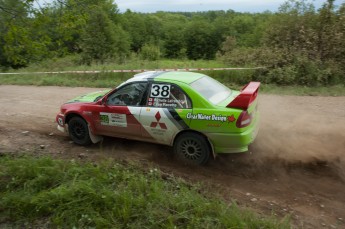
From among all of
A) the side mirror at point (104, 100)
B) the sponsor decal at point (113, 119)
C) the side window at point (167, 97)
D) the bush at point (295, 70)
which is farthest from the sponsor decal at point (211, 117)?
the bush at point (295, 70)

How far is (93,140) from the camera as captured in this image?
6.98 meters

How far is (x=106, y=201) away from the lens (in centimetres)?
441

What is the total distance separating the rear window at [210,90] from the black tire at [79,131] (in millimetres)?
2489

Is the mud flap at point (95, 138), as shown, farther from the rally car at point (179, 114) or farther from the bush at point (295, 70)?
the bush at point (295, 70)

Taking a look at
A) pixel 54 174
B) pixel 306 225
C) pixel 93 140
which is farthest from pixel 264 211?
pixel 93 140

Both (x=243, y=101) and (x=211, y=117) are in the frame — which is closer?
(x=243, y=101)

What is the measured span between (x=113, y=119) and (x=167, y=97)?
123 cm

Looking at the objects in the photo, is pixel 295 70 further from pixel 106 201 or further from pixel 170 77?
pixel 106 201

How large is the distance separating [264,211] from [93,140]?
3.80 metres

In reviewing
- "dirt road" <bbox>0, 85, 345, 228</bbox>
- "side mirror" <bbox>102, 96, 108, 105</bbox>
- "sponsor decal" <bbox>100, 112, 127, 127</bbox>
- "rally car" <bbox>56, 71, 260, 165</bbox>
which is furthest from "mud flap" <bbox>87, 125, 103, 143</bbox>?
"side mirror" <bbox>102, 96, 108, 105</bbox>

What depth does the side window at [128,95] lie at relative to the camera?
20.7 ft

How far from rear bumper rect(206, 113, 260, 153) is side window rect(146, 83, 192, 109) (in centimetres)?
73

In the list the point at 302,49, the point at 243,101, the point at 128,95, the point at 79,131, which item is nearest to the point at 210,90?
the point at 243,101

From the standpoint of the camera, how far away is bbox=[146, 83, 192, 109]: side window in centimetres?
594
